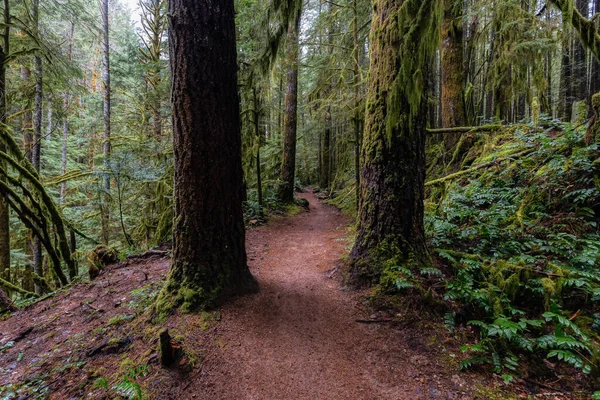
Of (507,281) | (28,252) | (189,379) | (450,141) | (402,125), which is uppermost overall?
(450,141)

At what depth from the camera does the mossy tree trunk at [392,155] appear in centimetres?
364

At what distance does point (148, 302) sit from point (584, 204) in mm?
6445

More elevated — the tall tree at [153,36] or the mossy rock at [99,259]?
the tall tree at [153,36]

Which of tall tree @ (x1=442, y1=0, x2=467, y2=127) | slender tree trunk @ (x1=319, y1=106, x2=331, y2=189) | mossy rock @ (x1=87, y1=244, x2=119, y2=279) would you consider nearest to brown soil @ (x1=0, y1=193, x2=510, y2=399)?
mossy rock @ (x1=87, y1=244, x2=119, y2=279)

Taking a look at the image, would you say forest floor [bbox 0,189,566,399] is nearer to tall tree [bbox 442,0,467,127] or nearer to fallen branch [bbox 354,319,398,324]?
fallen branch [bbox 354,319,398,324]

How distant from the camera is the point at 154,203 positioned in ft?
25.4

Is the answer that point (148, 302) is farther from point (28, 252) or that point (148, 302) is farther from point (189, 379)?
point (28, 252)

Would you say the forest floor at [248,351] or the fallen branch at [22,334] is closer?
the forest floor at [248,351]

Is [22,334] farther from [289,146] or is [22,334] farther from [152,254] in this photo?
[289,146]

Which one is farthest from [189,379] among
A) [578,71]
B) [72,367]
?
[578,71]

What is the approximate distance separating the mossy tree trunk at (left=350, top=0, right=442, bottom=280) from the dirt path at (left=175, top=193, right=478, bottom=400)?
33.9 inches

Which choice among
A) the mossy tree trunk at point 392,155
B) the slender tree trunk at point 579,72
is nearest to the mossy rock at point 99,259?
the mossy tree trunk at point 392,155

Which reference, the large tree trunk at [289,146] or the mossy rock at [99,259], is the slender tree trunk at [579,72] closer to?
the large tree trunk at [289,146]

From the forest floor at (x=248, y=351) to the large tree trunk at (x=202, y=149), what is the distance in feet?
1.43
